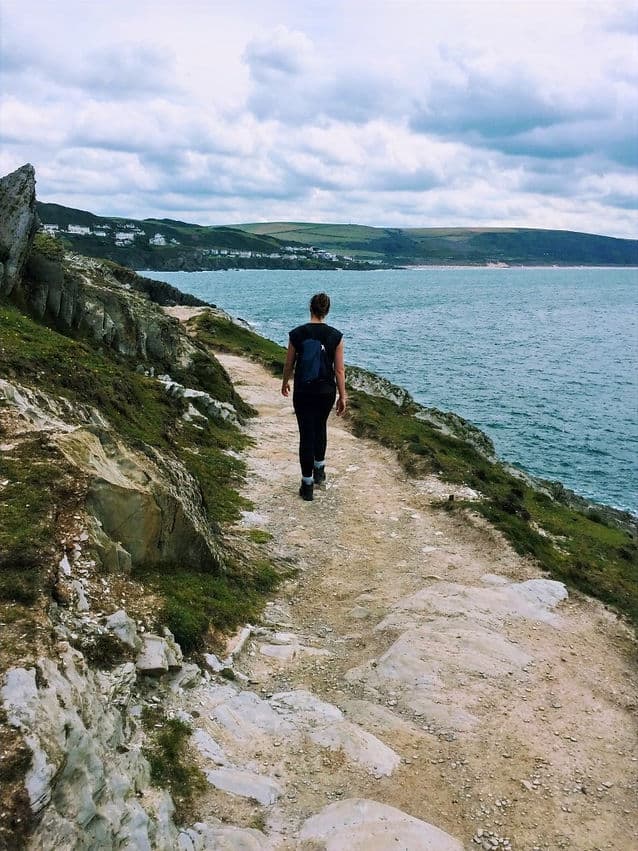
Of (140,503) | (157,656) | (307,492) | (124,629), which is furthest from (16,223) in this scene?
(157,656)

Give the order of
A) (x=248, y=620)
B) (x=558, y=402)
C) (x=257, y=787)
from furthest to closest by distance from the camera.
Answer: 1. (x=558, y=402)
2. (x=248, y=620)
3. (x=257, y=787)

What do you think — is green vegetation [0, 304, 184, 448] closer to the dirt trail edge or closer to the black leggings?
the black leggings

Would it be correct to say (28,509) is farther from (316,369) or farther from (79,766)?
(316,369)

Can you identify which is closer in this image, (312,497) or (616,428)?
(312,497)

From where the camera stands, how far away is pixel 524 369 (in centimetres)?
6106

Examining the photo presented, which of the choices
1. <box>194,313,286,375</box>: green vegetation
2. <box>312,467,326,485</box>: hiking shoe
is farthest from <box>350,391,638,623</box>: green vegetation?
<box>194,313,286,375</box>: green vegetation

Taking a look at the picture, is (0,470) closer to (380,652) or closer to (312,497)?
(380,652)

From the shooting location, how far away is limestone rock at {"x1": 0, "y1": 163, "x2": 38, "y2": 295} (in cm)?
1753

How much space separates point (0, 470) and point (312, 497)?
7597 mm

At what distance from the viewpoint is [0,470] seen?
7.15 m

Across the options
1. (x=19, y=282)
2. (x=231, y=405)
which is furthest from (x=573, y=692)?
(x=19, y=282)

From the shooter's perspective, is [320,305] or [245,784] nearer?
[245,784]

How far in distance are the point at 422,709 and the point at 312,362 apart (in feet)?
22.6

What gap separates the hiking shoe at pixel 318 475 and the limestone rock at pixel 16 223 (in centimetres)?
1021
